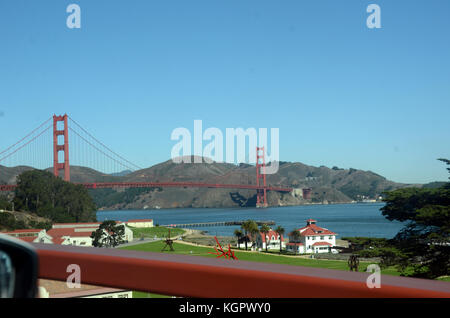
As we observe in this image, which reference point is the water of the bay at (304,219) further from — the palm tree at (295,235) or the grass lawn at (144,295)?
the grass lawn at (144,295)

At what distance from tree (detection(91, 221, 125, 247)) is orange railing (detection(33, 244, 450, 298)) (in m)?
23.6

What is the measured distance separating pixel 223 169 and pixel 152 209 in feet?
62.4

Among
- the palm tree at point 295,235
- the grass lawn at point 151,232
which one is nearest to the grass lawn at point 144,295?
the palm tree at point 295,235

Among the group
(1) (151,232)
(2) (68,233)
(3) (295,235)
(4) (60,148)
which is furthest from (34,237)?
(1) (151,232)

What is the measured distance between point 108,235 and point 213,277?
26664 millimetres

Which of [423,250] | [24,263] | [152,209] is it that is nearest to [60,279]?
[24,263]

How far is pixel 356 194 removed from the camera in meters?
99.2

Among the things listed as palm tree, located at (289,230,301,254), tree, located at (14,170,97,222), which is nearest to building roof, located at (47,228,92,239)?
tree, located at (14,170,97,222)

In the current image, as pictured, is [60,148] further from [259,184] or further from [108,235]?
[259,184]

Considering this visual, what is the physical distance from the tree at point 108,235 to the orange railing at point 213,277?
77.4 feet

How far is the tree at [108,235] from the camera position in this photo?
79.8 ft

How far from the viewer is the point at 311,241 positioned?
35688mm
